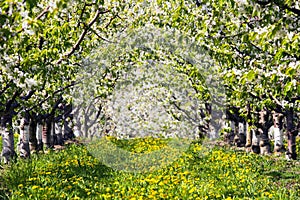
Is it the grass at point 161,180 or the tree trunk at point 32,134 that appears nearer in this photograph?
the grass at point 161,180

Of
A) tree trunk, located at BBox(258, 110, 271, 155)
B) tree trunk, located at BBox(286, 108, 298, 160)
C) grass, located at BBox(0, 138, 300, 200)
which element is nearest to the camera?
grass, located at BBox(0, 138, 300, 200)

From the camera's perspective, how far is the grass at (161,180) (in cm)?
861

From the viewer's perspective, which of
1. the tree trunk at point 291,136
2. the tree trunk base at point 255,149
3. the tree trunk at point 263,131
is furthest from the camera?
the tree trunk base at point 255,149

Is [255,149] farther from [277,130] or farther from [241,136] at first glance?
[241,136]

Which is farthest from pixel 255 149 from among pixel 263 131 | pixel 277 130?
pixel 277 130

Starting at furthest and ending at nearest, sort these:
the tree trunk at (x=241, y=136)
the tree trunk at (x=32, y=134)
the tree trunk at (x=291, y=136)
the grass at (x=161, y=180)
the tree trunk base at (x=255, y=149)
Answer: the tree trunk at (x=241, y=136), the tree trunk base at (x=255, y=149), the tree trunk at (x=291, y=136), the tree trunk at (x=32, y=134), the grass at (x=161, y=180)

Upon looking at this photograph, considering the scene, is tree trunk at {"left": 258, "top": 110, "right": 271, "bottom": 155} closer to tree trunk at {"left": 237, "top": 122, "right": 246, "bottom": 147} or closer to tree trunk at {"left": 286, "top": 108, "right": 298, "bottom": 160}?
tree trunk at {"left": 286, "top": 108, "right": 298, "bottom": 160}

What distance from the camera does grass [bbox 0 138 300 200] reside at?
8.61 metres

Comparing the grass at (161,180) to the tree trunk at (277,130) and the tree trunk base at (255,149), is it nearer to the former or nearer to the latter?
the tree trunk at (277,130)

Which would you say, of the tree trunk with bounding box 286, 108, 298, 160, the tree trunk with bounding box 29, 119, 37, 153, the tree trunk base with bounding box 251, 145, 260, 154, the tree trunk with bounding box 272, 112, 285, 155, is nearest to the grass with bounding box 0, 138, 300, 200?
the tree trunk with bounding box 286, 108, 298, 160

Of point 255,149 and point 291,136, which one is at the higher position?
point 291,136

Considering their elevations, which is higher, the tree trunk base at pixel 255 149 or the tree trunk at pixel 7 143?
the tree trunk at pixel 7 143

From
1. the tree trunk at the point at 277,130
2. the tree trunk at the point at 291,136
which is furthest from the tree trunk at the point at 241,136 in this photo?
the tree trunk at the point at 291,136

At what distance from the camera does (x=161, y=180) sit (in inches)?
414
